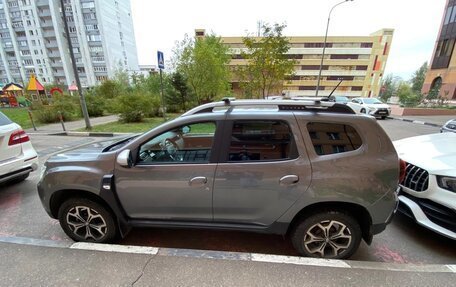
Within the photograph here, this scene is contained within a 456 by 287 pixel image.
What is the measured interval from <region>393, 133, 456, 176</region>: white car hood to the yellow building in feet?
92.5

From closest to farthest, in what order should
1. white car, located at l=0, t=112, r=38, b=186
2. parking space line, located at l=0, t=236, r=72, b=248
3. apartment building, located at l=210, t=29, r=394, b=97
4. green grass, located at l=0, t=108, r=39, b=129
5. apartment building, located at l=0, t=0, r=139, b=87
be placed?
parking space line, located at l=0, t=236, r=72, b=248 → white car, located at l=0, t=112, r=38, b=186 → green grass, located at l=0, t=108, r=39, b=129 → apartment building, located at l=0, t=0, r=139, b=87 → apartment building, located at l=210, t=29, r=394, b=97

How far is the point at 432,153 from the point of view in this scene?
2756mm

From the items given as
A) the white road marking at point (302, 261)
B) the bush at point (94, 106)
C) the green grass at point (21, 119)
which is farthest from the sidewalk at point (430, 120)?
the bush at point (94, 106)

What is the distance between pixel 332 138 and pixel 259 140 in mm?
729

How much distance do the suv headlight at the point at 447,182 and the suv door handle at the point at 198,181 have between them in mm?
2699

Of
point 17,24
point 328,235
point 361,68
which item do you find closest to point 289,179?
point 328,235

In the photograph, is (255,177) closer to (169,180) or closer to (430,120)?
(169,180)

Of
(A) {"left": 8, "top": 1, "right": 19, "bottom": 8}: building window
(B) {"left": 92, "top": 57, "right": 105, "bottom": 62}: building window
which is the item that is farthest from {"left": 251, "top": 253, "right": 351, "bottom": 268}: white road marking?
(A) {"left": 8, "top": 1, "right": 19, "bottom": 8}: building window

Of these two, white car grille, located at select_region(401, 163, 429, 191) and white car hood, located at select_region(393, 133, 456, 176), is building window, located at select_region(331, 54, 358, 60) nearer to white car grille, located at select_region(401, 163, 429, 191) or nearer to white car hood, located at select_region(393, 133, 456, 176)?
white car hood, located at select_region(393, 133, 456, 176)

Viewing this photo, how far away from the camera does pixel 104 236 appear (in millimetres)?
2393

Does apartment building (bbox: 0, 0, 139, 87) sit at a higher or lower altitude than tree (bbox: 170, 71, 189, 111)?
higher

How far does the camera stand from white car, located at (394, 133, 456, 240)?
2.21 meters

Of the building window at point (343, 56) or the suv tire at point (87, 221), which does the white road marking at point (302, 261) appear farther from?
the building window at point (343, 56)

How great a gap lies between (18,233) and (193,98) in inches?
646
